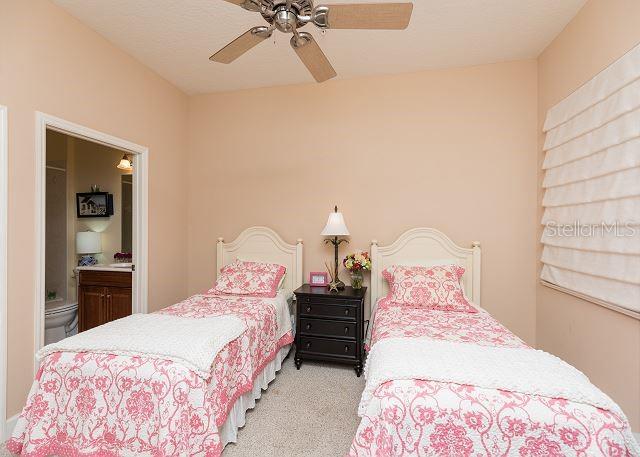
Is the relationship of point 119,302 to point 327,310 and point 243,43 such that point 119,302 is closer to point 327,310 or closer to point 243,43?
point 327,310

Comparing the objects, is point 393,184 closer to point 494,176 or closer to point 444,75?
point 494,176

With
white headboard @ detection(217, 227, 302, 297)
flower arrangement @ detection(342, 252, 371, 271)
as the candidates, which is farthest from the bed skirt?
flower arrangement @ detection(342, 252, 371, 271)

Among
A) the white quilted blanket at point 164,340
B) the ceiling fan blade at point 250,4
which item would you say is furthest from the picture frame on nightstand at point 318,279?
the ceiling fan blade at point 250,4

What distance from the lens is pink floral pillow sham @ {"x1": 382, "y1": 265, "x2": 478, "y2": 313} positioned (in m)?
2.73

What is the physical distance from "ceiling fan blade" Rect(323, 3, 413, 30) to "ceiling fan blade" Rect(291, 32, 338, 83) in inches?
5.5

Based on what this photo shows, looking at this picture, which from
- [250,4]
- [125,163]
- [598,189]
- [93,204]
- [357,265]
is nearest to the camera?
[250,4]

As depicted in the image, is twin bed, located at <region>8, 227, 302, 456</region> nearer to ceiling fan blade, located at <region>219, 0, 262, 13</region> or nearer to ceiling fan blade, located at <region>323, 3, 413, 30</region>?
ceiling fan blade, located at <region>219, 0, 262, 13</region>

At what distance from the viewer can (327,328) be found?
3.01 meters

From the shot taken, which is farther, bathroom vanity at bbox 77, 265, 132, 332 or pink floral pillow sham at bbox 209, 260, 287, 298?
bathroom vanity at bbox 77, 265, 132, 332

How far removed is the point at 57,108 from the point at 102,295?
2.01 meters

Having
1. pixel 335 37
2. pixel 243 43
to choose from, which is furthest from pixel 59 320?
pixel 335 37

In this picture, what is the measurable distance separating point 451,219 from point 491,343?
1611 millimetres

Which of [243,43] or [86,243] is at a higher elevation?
[243,43]

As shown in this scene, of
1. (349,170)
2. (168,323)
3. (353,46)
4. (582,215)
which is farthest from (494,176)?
(168,323)
